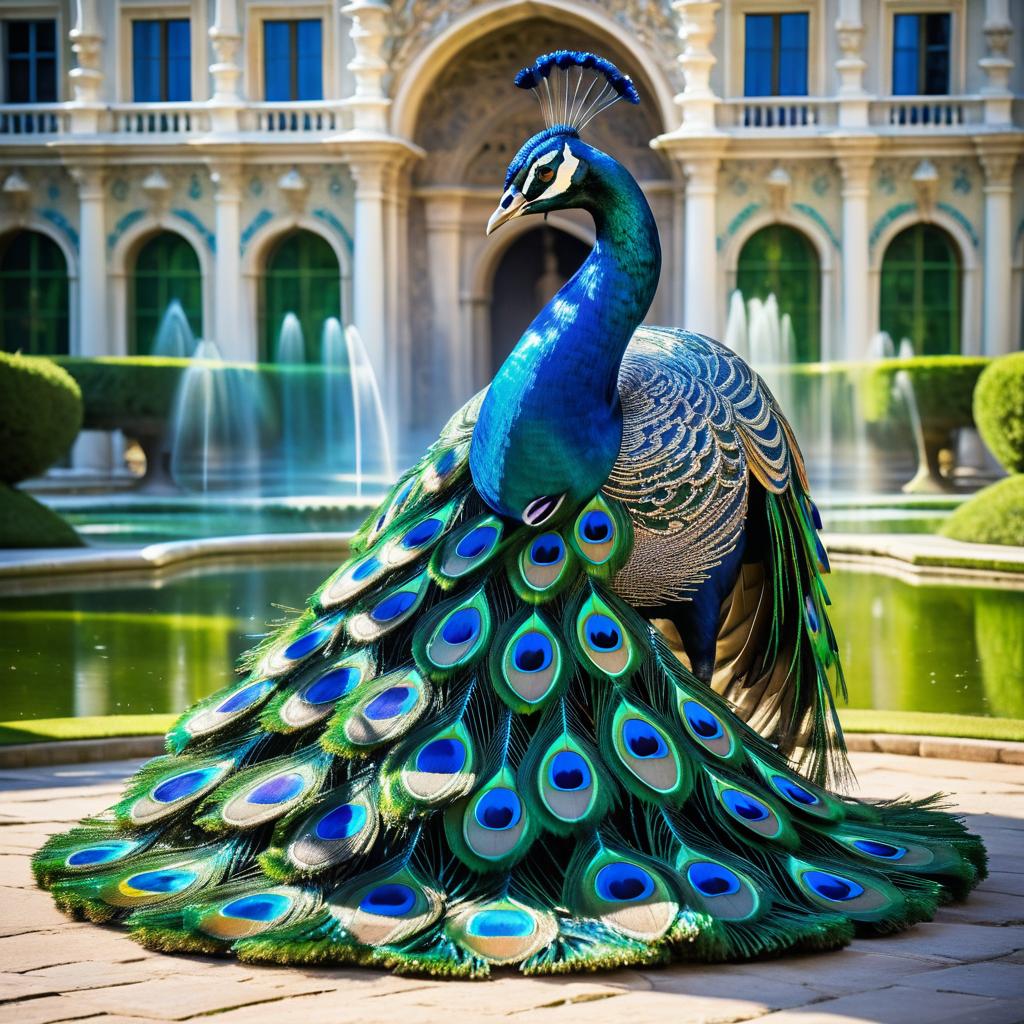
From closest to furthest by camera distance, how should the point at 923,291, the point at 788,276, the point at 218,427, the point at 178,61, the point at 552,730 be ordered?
1. the point at 552,730
2. the point at 218,427
3. the point at 923,291
4. the point at 788,276
5. the point at 178,61

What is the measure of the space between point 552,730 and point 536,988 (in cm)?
79

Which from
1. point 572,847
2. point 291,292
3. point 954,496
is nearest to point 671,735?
point 572,847

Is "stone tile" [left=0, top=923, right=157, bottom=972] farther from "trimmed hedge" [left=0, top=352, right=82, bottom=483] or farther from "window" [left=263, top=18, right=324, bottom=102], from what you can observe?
"window" [left=263, top=18, right=324, bottom=102]

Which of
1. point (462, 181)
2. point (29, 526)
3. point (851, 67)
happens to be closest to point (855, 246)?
point (851, 67)

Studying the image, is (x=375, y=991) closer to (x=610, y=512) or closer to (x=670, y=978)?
(x=670, y=978)

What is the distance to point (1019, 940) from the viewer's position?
15.3 feet

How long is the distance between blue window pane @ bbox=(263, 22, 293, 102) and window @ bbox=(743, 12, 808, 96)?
707 centimetres

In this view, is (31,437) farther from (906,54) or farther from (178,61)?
(906,54)

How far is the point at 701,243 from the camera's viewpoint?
25.9 m

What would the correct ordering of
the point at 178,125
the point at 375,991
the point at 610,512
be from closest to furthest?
the point at 375,991 → the point at 610,512 → the point at 178,125

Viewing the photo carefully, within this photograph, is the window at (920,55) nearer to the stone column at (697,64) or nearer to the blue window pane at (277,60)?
the stone column at (697,64)

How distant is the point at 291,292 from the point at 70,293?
3.52 metres

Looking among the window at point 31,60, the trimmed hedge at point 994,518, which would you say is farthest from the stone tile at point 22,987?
the window at point 31,60

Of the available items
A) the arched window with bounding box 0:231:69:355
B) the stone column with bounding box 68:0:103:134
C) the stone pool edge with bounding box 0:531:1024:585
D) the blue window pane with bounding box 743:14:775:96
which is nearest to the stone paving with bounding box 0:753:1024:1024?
the stone pool edge with bounding box 0:531:1024:585
